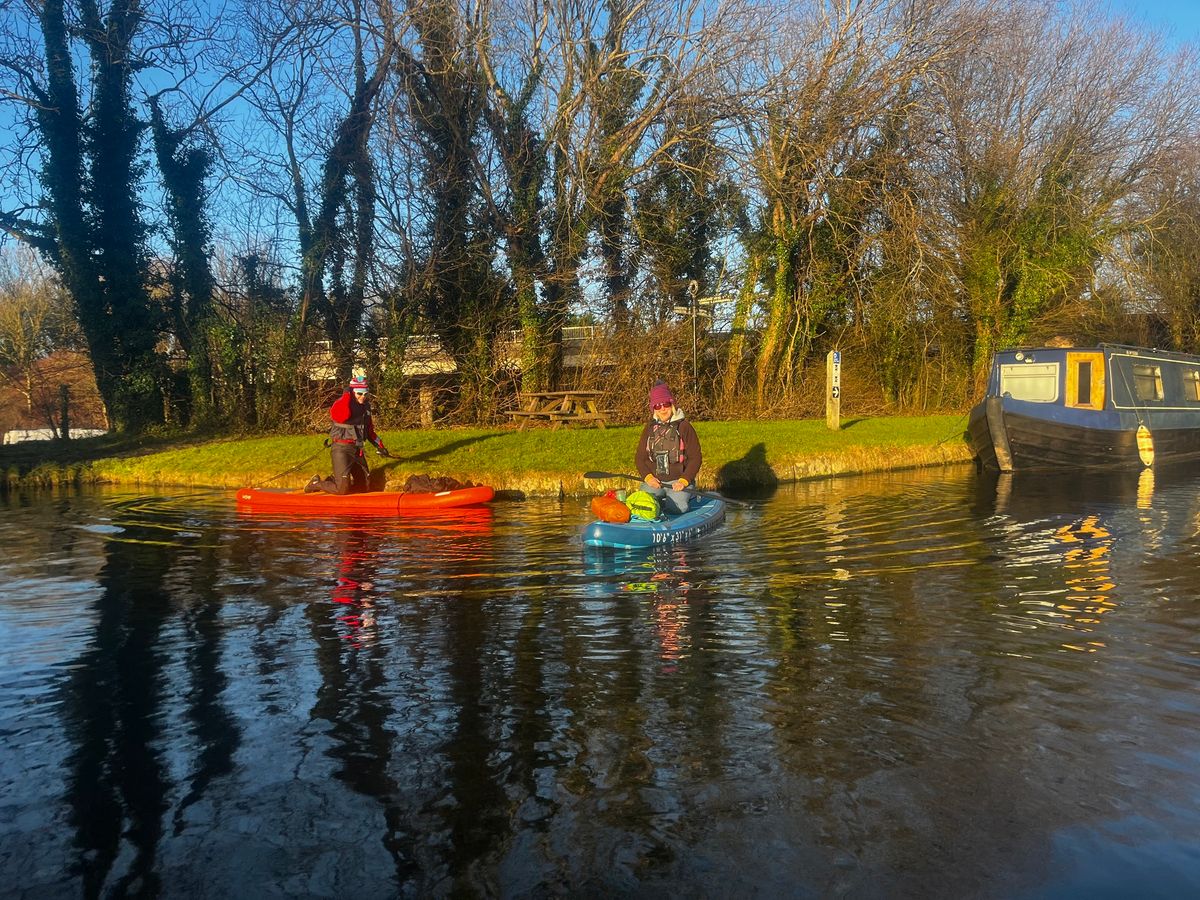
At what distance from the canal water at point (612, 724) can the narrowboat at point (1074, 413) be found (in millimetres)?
8464

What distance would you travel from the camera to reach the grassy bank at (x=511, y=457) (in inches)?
671

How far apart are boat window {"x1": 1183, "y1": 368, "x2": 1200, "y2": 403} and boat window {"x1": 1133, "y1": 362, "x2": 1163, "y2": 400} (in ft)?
5.36

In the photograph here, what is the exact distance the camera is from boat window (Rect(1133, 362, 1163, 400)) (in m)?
19.9

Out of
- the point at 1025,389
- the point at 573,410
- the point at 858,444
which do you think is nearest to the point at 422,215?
the point at 573,410

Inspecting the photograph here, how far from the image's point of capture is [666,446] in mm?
11680

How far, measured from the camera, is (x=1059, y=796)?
14.5ft

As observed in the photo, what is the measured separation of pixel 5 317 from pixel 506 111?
20.3 m

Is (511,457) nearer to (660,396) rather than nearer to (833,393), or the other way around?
(660,396)

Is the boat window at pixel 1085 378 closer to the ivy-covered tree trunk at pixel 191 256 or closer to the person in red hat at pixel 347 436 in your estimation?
the person in red hat at pixel 347 436

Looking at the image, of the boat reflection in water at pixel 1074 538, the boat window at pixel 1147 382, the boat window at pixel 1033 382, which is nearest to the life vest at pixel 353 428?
the boat reflection in water at pixel 1074 538

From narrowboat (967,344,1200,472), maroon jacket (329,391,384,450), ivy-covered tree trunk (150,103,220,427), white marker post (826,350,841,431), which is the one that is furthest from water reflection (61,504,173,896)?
ivy-covered tree trunk (150,103,220,427)

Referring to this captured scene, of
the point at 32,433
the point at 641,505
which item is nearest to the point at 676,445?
the point at 641,505

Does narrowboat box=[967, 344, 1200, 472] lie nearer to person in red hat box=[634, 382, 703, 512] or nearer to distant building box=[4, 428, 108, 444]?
person in red hat box=[634, 382, 703, 512]

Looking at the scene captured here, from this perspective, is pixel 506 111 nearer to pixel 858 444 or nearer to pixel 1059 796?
pixel 858 444
